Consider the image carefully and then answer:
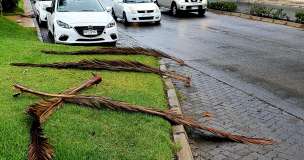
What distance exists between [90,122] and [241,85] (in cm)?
391

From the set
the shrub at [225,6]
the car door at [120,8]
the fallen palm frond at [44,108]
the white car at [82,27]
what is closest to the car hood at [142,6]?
the car door at [120,8]

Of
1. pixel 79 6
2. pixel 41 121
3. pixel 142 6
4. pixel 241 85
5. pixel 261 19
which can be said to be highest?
pixel 79 6

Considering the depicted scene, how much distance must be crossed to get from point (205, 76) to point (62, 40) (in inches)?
205

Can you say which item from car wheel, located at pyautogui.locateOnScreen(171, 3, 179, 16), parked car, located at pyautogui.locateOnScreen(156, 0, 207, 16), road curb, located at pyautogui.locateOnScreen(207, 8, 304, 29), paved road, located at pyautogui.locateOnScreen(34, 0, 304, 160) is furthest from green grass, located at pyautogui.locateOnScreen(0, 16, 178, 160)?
car wheel, located at pyautogui.locateOnScreen(171, 3, 179, 16)

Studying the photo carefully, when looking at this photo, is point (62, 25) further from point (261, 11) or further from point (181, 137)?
point (261, 11)

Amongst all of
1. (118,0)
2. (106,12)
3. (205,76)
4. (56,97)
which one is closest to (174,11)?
(118,0)

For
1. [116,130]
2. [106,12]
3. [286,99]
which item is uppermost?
[106,12]

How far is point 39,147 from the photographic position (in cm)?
316

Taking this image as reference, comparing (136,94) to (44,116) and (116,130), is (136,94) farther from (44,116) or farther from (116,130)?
(44,116)

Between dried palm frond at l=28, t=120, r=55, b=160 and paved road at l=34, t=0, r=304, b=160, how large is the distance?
1.87 metres

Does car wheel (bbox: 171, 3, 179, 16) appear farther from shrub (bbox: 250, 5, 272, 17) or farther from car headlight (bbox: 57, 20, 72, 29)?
car headlight (bbox: 57, 20, 72, 29)

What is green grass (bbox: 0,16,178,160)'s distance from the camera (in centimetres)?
347

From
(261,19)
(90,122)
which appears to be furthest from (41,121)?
(261,19)

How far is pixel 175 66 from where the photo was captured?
847 centimetres
